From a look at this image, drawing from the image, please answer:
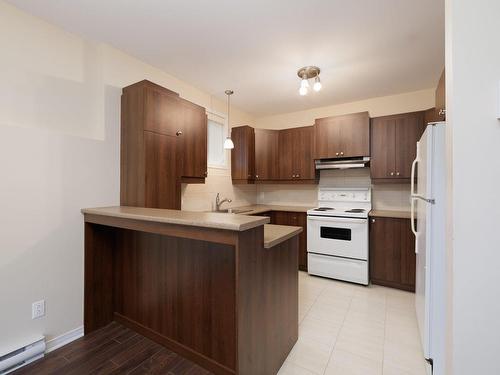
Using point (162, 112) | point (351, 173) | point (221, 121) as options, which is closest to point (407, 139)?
point (351, 173)

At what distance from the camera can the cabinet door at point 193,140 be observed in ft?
8.36

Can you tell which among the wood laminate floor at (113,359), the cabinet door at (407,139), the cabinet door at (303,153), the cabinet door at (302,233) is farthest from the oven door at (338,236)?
the wood laminate floor at (113,359)

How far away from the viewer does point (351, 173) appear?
3711 mm

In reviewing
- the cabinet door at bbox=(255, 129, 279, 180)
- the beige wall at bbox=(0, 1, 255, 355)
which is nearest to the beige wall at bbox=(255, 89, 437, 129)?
the cabinet door at bbox=(255, 129, 279, 180)

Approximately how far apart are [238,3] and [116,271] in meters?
2.58

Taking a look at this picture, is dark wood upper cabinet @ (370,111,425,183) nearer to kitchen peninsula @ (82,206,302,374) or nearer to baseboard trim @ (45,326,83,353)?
kitchen peninsula @ (82,206,302,374)

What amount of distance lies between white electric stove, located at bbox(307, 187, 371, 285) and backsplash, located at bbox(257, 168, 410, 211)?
6.7 inches

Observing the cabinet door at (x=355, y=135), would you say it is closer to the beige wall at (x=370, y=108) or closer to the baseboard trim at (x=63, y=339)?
the beige wall at (x=370, y=108)

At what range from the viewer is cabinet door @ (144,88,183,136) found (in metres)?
2.14

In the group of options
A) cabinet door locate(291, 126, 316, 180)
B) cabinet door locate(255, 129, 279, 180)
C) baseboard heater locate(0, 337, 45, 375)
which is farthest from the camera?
cabinet door locate(255, 129, 279, 180)

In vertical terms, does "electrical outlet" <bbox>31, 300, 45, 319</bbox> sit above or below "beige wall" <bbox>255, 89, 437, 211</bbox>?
below

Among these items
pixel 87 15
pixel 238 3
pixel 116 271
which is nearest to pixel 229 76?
pixel 238 3

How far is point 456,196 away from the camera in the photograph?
84 cm

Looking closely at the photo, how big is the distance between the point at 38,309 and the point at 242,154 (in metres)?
3.02
